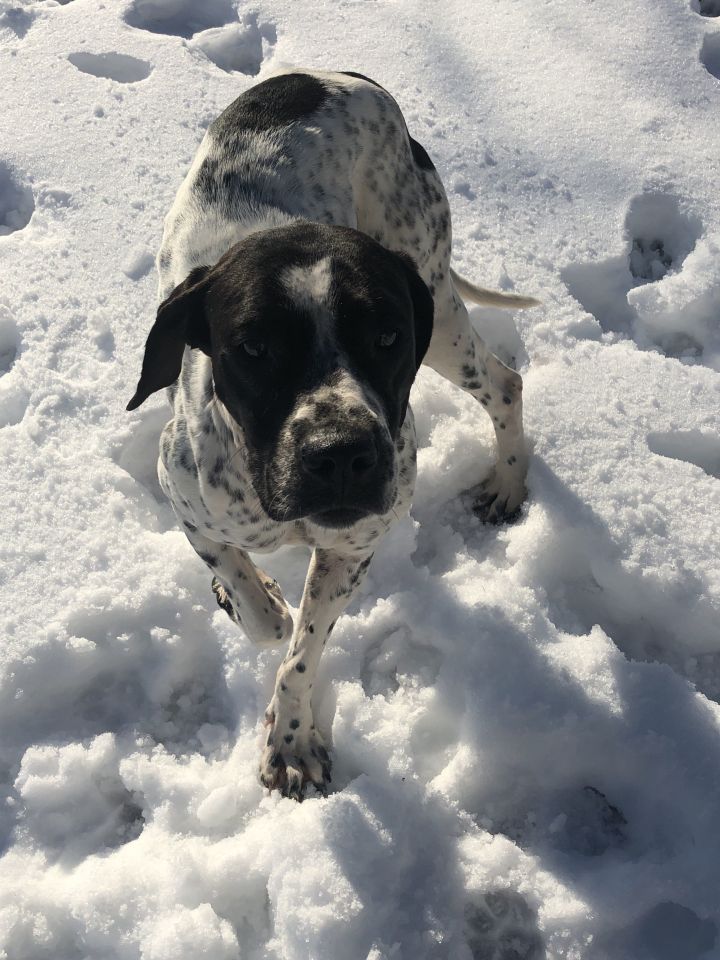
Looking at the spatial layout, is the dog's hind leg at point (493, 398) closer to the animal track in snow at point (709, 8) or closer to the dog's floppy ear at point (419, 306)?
the dog's floppy ear at point (419, 306)

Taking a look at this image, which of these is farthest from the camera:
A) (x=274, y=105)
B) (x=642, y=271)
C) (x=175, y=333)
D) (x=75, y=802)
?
(x=642, y=271)

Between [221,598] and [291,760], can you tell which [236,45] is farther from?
[291,760]

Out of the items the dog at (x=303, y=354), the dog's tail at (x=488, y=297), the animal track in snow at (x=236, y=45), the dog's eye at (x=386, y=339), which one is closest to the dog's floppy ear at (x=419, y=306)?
the dog at (x=303, y=354)

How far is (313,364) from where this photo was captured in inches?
88.0

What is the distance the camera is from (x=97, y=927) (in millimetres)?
2664

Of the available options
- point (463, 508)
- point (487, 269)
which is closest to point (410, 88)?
point (487, 269)

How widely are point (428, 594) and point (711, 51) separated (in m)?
3.92

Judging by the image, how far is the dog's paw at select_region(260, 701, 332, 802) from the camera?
2.95 metres

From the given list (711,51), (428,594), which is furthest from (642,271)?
(428,594)

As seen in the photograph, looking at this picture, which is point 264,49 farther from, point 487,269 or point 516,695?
point 516,695

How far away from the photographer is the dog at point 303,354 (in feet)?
7.29

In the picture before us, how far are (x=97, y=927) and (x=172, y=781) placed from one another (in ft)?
1.55

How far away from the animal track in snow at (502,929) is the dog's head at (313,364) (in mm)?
1321

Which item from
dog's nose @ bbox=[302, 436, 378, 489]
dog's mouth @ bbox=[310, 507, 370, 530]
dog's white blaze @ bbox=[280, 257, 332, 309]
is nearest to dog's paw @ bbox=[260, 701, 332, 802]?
dog's mouth @ bbox=[310, 507, 370, 530]
